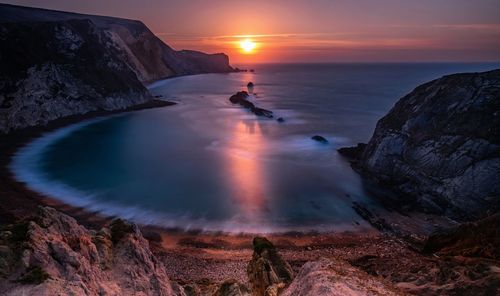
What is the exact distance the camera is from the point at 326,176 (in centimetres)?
3316

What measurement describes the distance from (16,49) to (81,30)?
1757cm

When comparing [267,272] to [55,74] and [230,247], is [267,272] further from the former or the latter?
[55,74]

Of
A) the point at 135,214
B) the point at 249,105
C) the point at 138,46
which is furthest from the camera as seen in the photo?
the point at 138,46

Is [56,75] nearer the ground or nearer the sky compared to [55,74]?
nearer the ground

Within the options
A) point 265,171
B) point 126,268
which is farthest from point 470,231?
point 265,171

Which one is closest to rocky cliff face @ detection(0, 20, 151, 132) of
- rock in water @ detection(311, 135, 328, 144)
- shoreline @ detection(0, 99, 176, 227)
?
shoreline @ detection(0, 99, 176, 227)

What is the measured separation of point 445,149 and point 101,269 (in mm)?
26545

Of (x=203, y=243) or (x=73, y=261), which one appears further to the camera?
(x=203, y=243)

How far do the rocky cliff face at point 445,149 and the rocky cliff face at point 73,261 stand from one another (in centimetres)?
2150

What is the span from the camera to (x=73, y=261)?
9.41 meters

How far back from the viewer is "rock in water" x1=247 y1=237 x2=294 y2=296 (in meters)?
13.1

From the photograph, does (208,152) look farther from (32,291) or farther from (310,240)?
(32,291)

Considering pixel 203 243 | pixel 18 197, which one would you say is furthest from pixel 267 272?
pixel 18 197

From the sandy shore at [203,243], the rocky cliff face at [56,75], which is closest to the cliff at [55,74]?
the rocky cliff face at [56,75]
